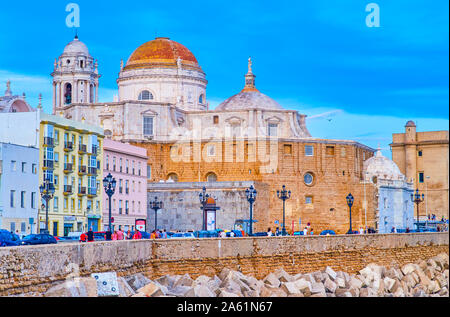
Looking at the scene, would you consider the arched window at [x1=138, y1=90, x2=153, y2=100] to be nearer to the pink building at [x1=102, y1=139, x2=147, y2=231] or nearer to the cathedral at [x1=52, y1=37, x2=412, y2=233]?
the cathedral at [x1=52, y1=37, x2=412, y2=233]

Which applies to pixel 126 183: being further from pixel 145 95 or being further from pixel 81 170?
pixel 145 95

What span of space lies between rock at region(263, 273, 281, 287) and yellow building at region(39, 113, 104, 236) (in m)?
23.7

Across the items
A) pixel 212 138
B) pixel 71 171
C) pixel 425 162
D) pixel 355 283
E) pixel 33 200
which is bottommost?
pixel 355 283

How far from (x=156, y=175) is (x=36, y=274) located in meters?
57.9

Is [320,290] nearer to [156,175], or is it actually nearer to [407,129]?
[156,175]

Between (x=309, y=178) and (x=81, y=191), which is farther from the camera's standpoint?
(x=309, y=178)

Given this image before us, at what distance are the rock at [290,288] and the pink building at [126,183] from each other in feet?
103

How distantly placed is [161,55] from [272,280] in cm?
5600

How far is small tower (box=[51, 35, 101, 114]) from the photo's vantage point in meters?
77.6

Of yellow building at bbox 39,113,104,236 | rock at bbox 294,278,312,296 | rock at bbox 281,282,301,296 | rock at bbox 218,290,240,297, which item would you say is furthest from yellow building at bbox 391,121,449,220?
rock at bbox 218,290,240,297

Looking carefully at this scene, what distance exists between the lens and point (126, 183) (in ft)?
197

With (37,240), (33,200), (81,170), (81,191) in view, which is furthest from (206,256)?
(81,170)

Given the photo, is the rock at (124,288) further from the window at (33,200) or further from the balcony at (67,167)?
the balcony at (67,167)

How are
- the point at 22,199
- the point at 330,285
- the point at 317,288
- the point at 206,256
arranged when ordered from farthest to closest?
the point at 22,199
the point at 330,285
the point at 206,256
the point at 317,288
